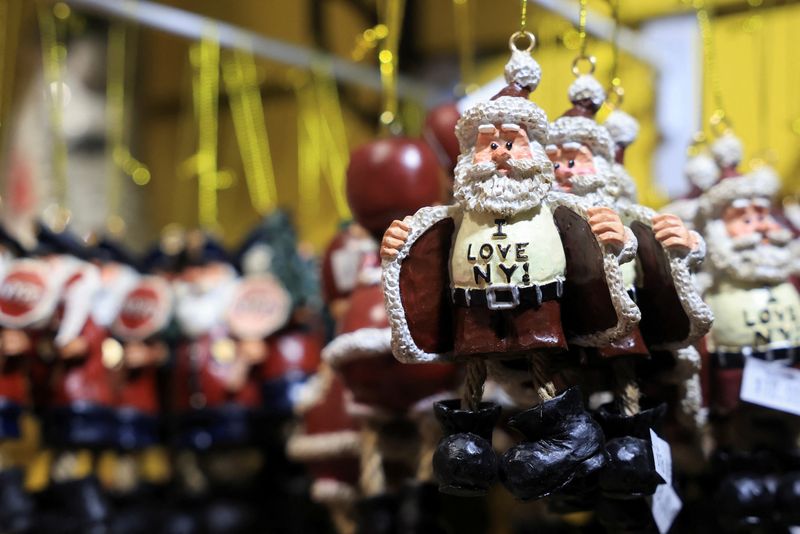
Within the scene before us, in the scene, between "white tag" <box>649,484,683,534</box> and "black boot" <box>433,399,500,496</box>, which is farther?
"white tag" <box>649,484,683,534</box>

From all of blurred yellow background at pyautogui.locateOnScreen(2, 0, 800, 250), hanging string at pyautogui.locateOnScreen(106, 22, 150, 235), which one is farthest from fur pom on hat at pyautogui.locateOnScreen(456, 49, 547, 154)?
hanging string at pyautogui.locateOnScreen(106, 22, 150, 235)

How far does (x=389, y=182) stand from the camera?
155cm

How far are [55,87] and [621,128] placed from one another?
157 centimetres

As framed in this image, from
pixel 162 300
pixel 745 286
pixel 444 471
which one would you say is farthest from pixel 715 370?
pixel 162 300

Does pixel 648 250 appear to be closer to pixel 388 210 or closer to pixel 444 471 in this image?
pixel 444 471

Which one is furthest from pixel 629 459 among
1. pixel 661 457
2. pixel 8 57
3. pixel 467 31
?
pixel 8 57

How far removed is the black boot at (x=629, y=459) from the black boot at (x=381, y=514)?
464mm

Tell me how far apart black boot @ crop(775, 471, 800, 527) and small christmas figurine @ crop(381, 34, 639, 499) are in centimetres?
36

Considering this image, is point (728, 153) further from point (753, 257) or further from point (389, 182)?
point (389, 182)

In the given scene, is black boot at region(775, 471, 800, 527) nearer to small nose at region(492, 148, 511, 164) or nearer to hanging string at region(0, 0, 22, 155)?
small nose at region(492, 148, 511, 164)

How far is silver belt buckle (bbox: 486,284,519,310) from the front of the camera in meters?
1.10

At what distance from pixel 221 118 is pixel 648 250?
2.02m

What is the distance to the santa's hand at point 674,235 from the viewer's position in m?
1.11

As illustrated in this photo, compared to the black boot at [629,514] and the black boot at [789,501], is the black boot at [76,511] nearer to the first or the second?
the black boot at [629,514]
